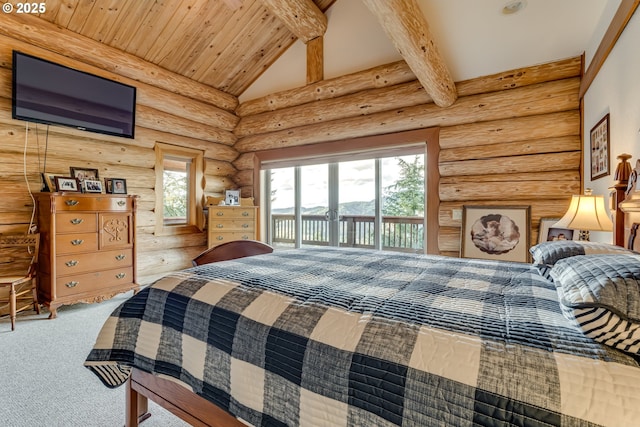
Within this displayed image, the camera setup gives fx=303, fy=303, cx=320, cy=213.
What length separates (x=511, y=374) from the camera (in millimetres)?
740

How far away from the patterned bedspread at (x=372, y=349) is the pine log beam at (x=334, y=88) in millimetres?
2819

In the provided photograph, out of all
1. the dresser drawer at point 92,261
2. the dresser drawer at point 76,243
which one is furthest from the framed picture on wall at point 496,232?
the dresser drawer at point 76,243

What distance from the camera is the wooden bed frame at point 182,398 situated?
1.24 metres

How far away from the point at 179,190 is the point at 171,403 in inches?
149

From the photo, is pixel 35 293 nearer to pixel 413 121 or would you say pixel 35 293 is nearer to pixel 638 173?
pixel 413 121

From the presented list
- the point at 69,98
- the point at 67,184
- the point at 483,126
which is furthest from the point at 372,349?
the point at 69,98

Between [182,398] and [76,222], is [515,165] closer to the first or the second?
[182,398]

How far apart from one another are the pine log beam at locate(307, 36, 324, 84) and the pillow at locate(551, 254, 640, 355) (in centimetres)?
399

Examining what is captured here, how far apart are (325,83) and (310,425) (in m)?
4.08

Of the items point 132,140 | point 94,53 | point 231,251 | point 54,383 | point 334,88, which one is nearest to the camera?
point 54,383

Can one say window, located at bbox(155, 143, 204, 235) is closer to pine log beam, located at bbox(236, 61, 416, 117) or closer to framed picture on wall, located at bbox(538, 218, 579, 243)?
pine log beam, located at bbox(236, 61, 416, 117)

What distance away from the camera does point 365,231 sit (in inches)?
183

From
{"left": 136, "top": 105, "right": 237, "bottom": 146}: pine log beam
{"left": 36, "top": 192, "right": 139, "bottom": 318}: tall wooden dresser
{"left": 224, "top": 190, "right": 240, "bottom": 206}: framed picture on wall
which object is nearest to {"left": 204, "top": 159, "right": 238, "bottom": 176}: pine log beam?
{"left": 136, "top": 105, "right": 237, "bottom": 146}: pine log beam


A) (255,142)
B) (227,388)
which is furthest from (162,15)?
(227,388)
